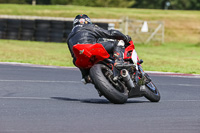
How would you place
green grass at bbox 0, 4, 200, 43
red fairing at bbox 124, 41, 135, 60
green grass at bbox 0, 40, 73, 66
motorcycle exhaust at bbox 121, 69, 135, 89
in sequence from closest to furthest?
motorcycle exhaust at bbox 121, 69, 135, 89 → red fairing at bbox 124, 41, 135, 60 → green grass at bbox 0, 40, 73, 66 → green grass at bbox 0, 4, 200, 43

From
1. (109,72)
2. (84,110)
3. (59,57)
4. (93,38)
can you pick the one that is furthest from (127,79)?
(59,57)

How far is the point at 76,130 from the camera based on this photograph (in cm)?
634

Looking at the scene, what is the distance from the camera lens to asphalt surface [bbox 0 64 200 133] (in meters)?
6.57

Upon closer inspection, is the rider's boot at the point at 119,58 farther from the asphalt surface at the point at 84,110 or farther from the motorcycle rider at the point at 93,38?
the asphalt surface at the point at 84,110

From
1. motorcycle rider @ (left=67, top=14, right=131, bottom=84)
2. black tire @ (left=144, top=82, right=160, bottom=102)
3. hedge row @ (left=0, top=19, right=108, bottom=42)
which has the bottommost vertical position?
hedge row @ (left=0, top=19, right=108, bottom=42)

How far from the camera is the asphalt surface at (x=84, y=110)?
657 centimetres

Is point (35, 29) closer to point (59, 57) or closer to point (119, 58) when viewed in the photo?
point (59, 57)

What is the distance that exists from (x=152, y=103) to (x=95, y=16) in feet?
158

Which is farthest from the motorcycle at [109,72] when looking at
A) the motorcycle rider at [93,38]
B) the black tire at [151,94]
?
the black tire at [151,94]

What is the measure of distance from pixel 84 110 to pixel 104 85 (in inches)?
24.5

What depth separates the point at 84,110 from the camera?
27.0 ft

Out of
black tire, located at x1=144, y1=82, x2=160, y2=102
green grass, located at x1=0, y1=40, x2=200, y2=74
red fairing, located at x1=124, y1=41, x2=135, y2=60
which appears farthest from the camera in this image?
green grass, located at x1=0, y1=40, x2=200, y2=74

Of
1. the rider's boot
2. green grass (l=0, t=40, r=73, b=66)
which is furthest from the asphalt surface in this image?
green grass (l=0, t=40, r=73, b=66)

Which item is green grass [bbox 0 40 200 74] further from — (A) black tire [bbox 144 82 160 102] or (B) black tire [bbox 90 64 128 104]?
(B) black tire [bbox 90 64 128 104]
